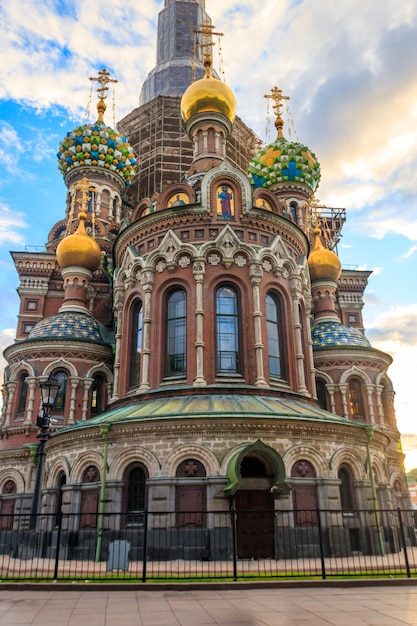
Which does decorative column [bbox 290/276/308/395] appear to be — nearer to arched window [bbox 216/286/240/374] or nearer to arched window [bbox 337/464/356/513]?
arched window [bbox 216/286/240/374]

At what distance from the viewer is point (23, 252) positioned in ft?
99.7

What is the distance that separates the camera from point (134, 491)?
16047 millimetres

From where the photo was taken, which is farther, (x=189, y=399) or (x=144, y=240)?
(x=144, y=240)

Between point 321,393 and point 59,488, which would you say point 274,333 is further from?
point 59,488

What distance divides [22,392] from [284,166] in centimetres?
2157

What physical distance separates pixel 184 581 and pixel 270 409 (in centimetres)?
709

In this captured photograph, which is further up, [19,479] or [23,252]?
[23,252]

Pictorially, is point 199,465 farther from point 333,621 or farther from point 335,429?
point 333,621

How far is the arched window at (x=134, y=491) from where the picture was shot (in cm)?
1580

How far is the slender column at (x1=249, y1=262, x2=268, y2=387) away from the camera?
18.8 metres

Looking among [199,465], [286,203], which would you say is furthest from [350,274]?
[199,465]

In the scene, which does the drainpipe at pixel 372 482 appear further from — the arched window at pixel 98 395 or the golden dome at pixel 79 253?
the golden dome at pixel 79 253

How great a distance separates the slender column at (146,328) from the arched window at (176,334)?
69cm

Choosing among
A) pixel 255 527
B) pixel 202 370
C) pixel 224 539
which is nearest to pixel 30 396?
pixel 202 370
